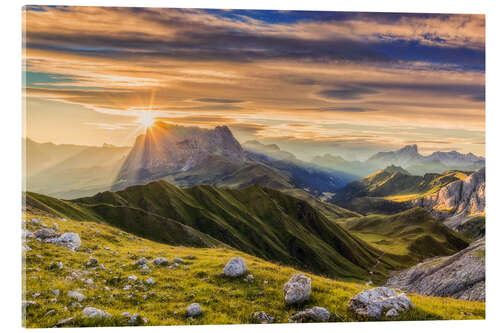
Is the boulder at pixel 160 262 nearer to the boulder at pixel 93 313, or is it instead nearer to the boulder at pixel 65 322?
the boulder at pixel 93 313

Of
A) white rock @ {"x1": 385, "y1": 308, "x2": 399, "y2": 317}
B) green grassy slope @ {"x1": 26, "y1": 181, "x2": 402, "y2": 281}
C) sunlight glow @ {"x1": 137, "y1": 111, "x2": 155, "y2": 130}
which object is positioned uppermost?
sunlight glow @ {"x1": 137, "y1": 111, "x2": 155, "y2": 130}

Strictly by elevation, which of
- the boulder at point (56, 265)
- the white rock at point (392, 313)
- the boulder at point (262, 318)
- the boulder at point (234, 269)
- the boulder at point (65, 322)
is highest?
the boulder at point (56, 265)

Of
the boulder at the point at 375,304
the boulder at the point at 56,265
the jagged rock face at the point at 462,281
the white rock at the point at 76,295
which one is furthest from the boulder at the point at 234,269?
the jagged rock face at the point at 462,281

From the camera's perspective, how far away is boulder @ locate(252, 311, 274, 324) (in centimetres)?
1264

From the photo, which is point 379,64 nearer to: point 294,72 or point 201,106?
point 294,72

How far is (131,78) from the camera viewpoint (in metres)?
21.4

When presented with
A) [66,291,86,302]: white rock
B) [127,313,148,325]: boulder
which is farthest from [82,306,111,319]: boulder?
[66,291,86,302]: white rock

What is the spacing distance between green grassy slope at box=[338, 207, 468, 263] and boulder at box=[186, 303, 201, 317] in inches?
5187

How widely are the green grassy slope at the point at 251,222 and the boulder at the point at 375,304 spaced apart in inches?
1573

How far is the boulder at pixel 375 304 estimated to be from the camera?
12703mm

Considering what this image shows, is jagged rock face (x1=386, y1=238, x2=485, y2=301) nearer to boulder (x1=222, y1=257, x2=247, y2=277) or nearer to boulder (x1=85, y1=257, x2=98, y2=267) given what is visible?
boulder (x1=222, y1=257, x2=247, y2=277)
